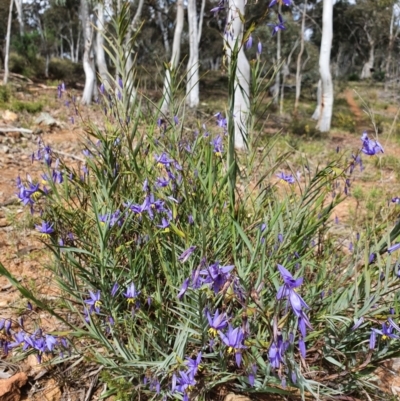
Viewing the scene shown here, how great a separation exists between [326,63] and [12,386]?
1098 cm

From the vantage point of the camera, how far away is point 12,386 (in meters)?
1.60

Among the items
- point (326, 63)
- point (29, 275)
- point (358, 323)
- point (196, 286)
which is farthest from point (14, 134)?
point (326, 63)

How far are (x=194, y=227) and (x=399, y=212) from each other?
0.89m

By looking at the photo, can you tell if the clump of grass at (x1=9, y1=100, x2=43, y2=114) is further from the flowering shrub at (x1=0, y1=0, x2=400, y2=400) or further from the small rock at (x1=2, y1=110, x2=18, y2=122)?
the flowering shrub at (x1=0, y1=0, x2=400, y2=400)

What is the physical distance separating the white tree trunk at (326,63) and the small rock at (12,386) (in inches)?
424

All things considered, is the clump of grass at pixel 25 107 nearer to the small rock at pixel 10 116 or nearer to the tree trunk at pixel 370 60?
the small rock at pixel 10 116

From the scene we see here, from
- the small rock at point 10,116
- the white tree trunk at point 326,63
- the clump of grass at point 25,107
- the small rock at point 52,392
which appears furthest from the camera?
the white tree trunk at point 326,63

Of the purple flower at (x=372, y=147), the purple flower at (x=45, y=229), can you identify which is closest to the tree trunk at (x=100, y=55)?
the purple flower at (x=45, y=229)

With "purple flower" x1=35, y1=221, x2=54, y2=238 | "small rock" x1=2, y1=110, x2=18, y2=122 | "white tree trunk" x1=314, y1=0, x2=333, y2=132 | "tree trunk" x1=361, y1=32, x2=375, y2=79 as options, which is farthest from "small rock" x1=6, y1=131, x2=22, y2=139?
"tree trunk" x1=361, y1=32, x2=375, y2=79

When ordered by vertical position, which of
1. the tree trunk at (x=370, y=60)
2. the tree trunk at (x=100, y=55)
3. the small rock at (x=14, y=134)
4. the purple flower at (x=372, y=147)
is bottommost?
the small rock at (x=14, y=134)

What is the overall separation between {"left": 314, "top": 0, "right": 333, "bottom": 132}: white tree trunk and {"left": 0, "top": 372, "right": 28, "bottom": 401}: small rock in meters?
10.8

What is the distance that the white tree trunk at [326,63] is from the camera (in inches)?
409

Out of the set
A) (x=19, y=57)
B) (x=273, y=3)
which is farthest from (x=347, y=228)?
(x=19, y=57)

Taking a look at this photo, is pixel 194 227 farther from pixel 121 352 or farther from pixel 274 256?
pixel 121 352
